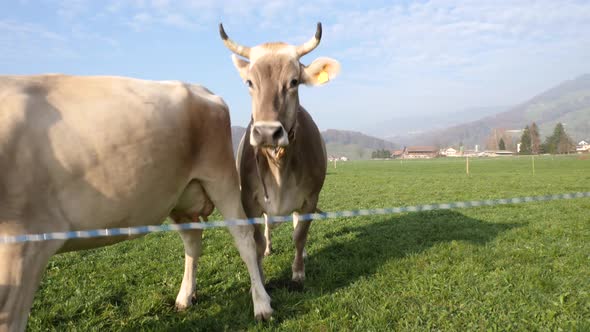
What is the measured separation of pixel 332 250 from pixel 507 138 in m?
198

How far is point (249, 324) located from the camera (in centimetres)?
381

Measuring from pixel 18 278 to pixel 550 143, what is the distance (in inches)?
4668

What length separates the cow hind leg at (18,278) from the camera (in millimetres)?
2461

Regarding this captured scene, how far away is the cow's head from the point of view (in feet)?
12.1

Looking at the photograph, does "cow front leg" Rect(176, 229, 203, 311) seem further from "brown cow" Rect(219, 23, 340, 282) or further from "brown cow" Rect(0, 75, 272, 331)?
"brown cow" Rect(219, 23, 340, 282)

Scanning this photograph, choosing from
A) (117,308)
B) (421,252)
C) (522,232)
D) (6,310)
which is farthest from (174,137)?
(522,232)

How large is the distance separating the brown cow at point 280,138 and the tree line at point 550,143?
111 m

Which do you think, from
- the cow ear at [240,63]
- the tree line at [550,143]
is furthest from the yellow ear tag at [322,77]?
the tree line at [550,143]

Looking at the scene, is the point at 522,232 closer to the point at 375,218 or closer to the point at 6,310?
the point at 375,218

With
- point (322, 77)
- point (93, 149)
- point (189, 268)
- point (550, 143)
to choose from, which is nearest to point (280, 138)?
point (322, 77)

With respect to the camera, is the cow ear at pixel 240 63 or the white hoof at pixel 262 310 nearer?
the white hoof at pixel 262 310

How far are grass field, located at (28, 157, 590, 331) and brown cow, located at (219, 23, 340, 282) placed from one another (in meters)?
0.85

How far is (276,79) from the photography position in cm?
409

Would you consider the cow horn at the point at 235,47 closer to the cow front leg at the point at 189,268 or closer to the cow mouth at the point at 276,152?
the cow mouth at the point at 276,152
